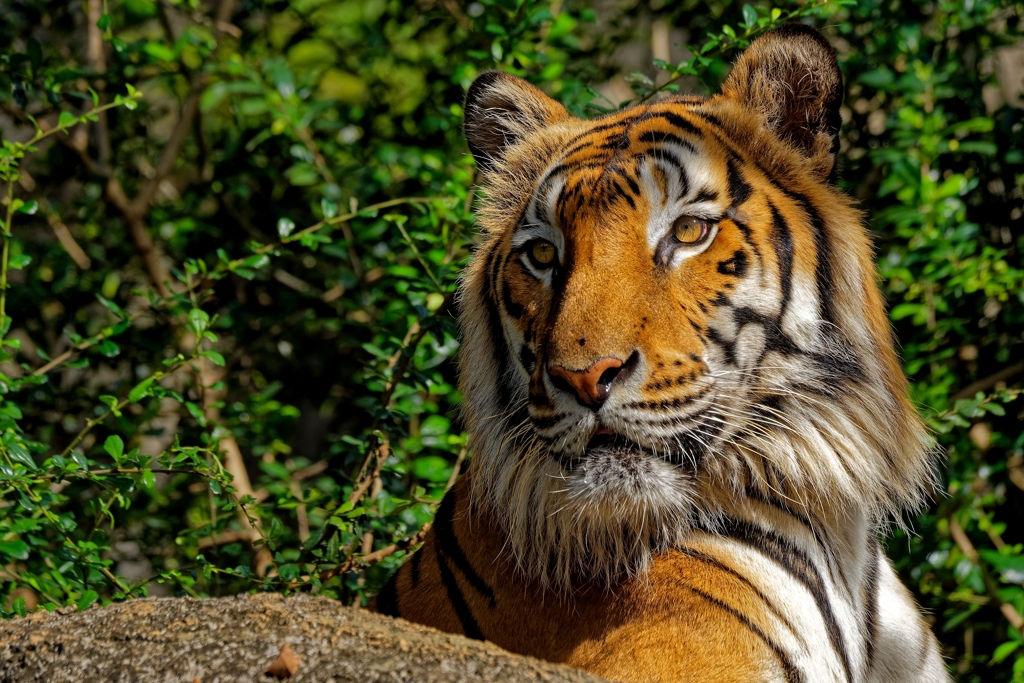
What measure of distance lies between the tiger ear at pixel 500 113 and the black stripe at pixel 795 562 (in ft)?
4.15

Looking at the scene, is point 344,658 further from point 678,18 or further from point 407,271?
point 678,18

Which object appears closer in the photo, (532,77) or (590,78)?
(532,77)

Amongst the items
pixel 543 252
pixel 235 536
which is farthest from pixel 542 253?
pixel 235 536

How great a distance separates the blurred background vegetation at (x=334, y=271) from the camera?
10.1 feet

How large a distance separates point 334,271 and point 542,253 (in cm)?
242

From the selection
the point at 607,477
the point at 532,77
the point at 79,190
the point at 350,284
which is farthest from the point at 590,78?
the point at 607,477

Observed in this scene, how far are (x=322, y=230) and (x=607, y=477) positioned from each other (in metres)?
1.92

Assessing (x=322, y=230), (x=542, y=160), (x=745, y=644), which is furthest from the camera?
(x=322, y=230)

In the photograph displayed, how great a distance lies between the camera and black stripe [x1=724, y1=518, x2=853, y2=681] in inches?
83.7

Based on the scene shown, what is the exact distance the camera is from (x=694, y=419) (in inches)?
82.2

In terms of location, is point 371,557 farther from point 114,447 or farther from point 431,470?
point 114,447

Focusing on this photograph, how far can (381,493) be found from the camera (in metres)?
3.38

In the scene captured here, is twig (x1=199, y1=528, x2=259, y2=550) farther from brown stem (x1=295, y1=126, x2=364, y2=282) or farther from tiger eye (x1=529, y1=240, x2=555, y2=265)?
tiger eye (x1=529, y1=240, x2=555, y2=265)

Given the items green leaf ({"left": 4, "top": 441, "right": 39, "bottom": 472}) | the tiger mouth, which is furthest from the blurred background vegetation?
the tiger mouth
